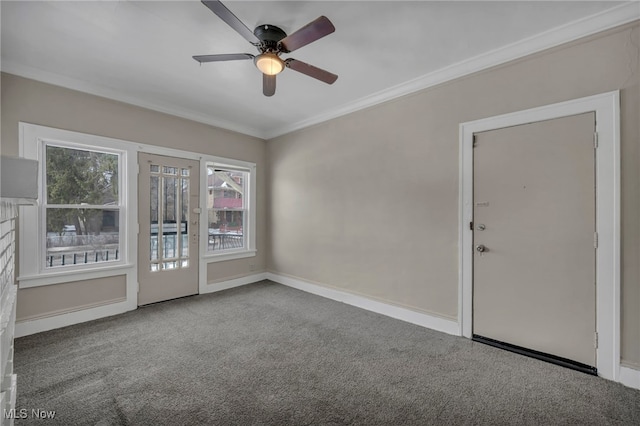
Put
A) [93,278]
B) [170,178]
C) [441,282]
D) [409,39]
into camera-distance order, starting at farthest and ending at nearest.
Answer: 1. [170,178]
2. [93,278]
3. [441,282]
4. [409,39]

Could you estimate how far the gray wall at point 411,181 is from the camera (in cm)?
208

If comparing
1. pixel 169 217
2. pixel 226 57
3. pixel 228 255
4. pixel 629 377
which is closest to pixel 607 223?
pixel 629 377

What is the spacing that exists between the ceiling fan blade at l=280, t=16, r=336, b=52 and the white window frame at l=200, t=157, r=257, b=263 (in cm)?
275

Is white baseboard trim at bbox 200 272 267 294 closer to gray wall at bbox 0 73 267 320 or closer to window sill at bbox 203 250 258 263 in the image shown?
gray wall at bbox 0 73 267 320

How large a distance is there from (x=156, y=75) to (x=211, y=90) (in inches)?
23.3

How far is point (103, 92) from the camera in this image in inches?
131

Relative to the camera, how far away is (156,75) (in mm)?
3049

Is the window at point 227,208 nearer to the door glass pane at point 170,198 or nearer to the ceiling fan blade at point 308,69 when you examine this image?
the door glass pane at point 170,198

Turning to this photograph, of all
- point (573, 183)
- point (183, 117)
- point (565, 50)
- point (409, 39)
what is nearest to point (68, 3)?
point (183, 117)

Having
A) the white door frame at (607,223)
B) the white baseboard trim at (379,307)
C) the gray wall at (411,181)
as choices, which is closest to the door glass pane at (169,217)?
the gray wall at (411,181)

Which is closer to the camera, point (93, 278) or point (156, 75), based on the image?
point (156, 75)

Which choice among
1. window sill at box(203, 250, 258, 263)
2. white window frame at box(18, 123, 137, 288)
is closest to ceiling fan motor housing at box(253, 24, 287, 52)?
white window frame at box(18, 123, 137, 288)

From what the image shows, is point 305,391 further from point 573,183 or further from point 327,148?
point 327,148

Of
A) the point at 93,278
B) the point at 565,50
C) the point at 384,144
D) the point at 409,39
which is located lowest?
the point at 93,278
